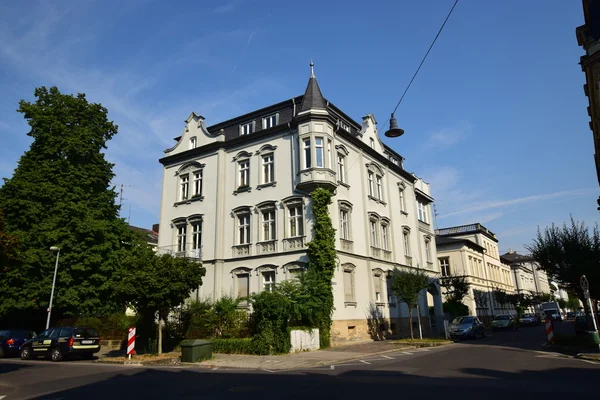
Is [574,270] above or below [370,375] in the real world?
above

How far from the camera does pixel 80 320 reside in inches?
1058

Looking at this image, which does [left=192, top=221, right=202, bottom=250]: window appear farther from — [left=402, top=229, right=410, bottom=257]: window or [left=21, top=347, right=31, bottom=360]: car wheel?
[left=402, top=229, right=410, bottom=257]: window

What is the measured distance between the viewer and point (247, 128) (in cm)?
3055

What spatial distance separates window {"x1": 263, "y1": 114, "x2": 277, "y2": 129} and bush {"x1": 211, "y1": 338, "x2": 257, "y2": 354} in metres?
14.9

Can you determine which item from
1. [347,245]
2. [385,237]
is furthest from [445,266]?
[347,245]

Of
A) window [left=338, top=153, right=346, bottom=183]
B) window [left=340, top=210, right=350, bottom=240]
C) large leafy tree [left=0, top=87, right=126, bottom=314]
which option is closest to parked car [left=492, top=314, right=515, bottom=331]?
window [left=340, top=210, right=350, bottom=240]

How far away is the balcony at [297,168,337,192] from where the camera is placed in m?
25.0

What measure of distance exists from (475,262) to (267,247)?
38.6 meters

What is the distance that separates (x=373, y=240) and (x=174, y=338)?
1504 cm

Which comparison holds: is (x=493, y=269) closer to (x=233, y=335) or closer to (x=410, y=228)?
(x=410, y=228)

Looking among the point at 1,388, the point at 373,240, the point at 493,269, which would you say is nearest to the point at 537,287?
the point at 493,269

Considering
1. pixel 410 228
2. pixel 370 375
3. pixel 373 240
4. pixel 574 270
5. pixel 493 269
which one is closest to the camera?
pixel 370 375

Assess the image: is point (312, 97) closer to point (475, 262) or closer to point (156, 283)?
point (156, 283)

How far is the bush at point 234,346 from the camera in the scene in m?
19.3
